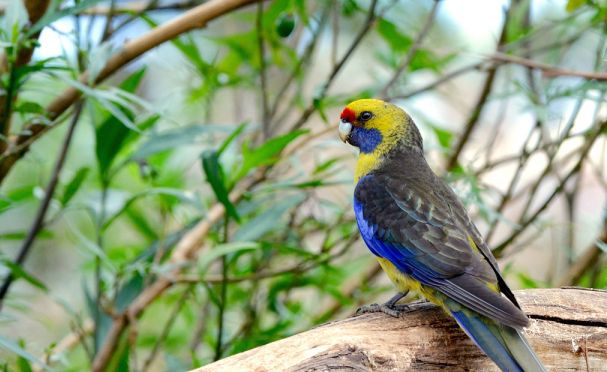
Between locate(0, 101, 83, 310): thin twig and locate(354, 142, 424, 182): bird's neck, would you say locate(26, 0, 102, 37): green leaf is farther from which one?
locate(354, 142, 424, 182): bird's neck

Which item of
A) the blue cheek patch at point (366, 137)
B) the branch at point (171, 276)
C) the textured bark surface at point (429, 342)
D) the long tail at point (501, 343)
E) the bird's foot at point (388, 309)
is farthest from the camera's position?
the blue cheek patch at point (366, 137)

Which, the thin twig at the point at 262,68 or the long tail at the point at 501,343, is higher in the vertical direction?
the thin twig at the point at 262,68

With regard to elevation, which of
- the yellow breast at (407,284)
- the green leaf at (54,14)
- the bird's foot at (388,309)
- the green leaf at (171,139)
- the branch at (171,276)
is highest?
the green leaf at (54,14)

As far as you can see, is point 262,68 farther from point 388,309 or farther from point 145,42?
point 388,309

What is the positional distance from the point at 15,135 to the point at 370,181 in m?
1.21

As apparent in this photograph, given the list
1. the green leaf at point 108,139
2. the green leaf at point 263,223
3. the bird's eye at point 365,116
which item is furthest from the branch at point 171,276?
Answer: the bird's eye at point 365,116

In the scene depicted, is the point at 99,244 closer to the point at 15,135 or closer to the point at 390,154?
the point at 15,135

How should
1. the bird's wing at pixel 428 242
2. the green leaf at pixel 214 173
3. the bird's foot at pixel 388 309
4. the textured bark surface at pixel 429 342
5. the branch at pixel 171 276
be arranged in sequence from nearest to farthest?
the textured bark surface at pixel 429 342, the bird's wing at pixel 428 242, the bird's foot at pixel 388 309, the green leaf at pixel 214 173, the branch at pixel 171 276

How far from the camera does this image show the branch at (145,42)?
251 centimetres

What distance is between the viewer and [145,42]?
8.26 feet

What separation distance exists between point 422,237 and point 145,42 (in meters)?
1.09

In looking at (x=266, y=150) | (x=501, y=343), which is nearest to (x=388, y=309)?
(x=501, y=343)

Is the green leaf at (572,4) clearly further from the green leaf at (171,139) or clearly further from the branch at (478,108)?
the green leaf at (171,139)

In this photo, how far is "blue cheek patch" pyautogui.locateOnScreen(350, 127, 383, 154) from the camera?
119 inches
